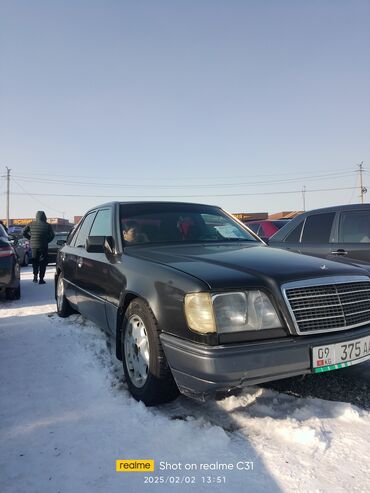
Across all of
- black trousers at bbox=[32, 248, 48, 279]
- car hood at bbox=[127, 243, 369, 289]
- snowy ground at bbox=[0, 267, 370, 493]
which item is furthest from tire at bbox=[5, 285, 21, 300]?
car hood at bbox=[127, 243, 369, 289]

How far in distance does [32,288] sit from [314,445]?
7.67 m

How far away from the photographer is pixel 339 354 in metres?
2.35

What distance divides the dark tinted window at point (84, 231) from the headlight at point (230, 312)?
262 centimetres

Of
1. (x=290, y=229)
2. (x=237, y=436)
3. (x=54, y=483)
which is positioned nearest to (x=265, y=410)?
(x=237, y=436)

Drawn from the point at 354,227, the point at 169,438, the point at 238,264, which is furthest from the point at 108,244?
the point at 354,227

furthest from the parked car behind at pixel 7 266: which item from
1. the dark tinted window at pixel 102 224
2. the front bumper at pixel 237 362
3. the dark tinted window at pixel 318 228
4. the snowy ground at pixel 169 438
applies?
the front bumper at pixel 237 362

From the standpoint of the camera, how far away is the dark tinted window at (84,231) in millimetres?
4566

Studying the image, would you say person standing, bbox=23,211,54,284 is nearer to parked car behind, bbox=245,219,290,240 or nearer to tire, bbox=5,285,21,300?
tire, bbox=5,285,21,300

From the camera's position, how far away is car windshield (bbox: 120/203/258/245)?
355cm

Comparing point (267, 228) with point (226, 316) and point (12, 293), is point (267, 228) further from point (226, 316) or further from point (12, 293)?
point (226, 316)

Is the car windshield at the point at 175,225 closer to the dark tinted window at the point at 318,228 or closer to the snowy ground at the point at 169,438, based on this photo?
the snowy ground at the point at 169,438

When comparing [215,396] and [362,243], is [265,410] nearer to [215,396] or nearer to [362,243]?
[215,396]

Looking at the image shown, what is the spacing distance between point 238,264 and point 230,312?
461 mm

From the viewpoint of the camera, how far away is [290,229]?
5.75 m
